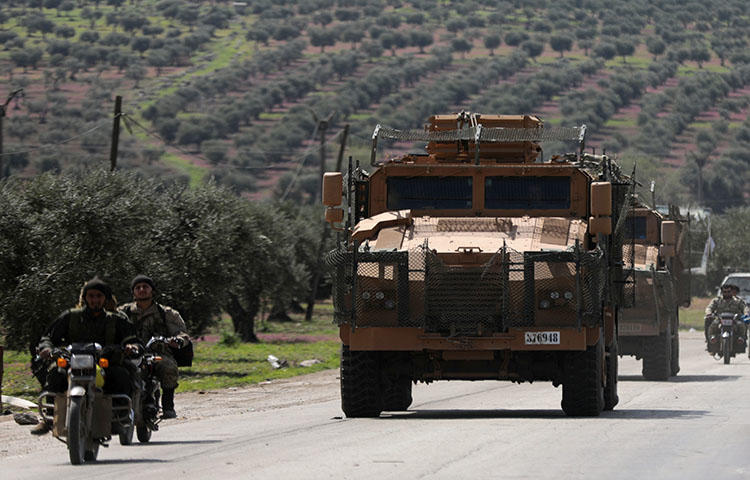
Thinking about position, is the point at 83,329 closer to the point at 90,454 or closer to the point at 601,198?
the point at 90,454

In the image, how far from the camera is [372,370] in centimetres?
2000

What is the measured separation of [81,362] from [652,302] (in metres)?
16.7

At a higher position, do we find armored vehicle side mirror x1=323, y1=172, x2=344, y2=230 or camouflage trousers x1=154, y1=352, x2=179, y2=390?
armored vehicle side mirror x1=323, y1=172, x2=344, y2=230

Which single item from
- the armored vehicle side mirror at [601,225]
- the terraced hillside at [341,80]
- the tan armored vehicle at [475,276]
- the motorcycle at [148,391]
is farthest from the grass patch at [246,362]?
the terraced hillside at [341,80]

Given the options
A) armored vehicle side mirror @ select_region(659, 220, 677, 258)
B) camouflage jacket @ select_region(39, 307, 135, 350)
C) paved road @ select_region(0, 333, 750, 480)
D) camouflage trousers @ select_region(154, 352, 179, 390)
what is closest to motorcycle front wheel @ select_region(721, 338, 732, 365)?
armored vehicle side mirror @ select_region(659, 220, 677, 258)

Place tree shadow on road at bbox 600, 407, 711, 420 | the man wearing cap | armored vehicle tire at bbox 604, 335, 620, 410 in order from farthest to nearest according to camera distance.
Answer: armored vehicle tire at bbox 604, 335, 620, 410
tree shadow on road at bbox 600, 407, 711, 420
the man wearing cap

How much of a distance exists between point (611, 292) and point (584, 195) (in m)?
1.40

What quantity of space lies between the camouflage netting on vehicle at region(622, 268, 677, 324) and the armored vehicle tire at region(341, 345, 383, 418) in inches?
392

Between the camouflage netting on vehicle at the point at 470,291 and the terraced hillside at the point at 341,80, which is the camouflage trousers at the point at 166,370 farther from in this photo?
the terraced hillside at the point at 341,80

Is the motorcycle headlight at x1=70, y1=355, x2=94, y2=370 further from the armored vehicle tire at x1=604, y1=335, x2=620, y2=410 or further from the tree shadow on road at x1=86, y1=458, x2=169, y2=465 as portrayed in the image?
the armored vehicle tire at x1=604, y1=335, x2=620, y2=410

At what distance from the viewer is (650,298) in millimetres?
29750

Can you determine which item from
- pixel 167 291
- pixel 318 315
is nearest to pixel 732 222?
pixel 318 315

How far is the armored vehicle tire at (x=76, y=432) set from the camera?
47.4 feet

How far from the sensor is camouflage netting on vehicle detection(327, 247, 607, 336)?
63.3 feet
